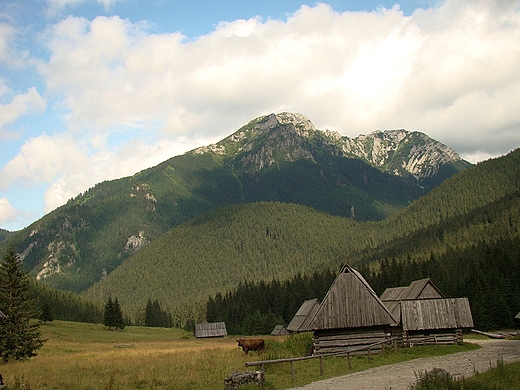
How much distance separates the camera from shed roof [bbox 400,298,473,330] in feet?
137

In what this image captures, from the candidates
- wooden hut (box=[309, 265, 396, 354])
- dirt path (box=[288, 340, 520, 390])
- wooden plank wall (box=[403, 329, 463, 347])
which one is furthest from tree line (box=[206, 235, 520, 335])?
dirt path (box=[288, 340, 520, 390])

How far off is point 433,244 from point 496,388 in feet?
472

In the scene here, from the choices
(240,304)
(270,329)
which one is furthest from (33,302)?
(240,304)

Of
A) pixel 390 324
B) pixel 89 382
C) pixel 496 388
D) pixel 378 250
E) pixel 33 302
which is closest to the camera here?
pixel 496 388

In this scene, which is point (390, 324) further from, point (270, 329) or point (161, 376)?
point (270, 329)

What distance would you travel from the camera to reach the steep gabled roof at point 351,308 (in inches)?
1441

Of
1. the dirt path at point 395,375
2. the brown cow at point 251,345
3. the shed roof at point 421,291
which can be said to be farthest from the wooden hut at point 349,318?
the shed roof at point 421,291

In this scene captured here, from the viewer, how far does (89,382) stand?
25.3 meters

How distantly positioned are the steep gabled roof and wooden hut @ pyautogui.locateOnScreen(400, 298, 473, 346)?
6033 mm

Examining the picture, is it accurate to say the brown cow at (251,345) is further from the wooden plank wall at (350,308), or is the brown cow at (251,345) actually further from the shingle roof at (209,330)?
the shingle roof at (209,330)

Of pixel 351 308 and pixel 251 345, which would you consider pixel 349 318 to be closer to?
pixel 351 308

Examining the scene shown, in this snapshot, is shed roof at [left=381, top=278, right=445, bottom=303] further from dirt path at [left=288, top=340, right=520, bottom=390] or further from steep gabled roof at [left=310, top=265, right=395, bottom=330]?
dirt path at [left=288, top=340, right=520, bottom=390]

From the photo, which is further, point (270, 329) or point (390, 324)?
point (270, 329)

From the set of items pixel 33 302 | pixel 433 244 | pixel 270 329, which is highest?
pixel 433 244
